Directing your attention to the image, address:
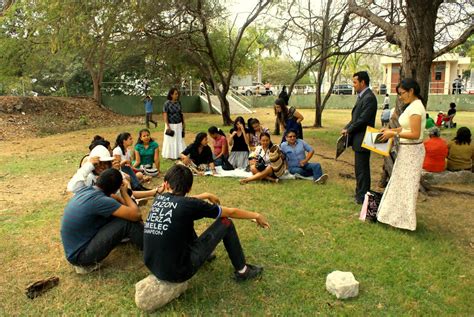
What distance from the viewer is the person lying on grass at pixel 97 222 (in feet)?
10.5

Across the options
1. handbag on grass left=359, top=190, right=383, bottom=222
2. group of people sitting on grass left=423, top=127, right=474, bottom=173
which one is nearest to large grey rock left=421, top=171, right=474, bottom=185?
group of people sitting on grass left=423, top=127, right=474, bottom=173

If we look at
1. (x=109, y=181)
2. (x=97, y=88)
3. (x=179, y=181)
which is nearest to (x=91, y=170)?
(x=109, y=181)

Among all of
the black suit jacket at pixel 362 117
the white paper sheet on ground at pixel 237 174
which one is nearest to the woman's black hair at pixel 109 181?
the black suit jacket at pixel 362 117

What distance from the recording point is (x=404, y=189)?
13.8 ft

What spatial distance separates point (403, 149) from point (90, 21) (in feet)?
20.7

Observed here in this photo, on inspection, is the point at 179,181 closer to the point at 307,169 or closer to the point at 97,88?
the point at 307,169

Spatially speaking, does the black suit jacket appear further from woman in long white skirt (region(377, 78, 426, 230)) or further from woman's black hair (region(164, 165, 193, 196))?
woman's black hair (region(164, 165, 193, 196))

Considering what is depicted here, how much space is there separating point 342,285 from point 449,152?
194 inches

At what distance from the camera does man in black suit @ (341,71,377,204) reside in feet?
15.8

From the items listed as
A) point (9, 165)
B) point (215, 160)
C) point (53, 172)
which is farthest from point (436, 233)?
point (9, 165)

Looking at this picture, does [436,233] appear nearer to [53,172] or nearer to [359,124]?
[359,124]

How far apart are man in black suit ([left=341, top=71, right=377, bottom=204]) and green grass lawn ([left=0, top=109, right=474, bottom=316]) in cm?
58

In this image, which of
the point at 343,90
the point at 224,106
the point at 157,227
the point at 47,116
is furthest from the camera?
the point at 343,90

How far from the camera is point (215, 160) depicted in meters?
7.60
